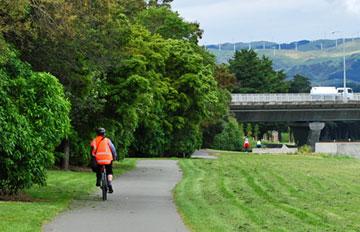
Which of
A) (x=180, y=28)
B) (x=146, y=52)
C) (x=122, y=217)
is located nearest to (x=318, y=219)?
(x=122, y=217)

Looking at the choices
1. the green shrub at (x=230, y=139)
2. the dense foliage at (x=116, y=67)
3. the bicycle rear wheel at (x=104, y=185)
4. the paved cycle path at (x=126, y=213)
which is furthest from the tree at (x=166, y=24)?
the bicycle rear wheel at (x=104, y=185)

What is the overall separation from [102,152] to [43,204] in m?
2.57

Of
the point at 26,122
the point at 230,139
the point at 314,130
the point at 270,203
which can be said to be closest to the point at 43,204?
the point at 26,122

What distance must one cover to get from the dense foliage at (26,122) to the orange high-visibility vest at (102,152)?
43.9 inches

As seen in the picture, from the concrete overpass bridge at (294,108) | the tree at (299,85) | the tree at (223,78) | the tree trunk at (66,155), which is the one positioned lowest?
the tree trunk at (66,155)

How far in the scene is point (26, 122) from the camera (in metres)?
18.1

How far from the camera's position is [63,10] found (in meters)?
19.5

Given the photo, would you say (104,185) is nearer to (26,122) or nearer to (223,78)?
(26,122)

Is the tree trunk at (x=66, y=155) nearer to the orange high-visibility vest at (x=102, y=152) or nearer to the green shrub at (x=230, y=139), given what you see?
the orange high-visibility vest at (x=102, y=152)

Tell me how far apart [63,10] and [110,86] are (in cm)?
1444

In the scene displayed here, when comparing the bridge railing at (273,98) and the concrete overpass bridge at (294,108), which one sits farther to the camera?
the concrete overpass bridge at (294,108)

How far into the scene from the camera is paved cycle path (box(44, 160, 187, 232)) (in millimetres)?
14102

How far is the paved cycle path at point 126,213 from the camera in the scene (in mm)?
14102

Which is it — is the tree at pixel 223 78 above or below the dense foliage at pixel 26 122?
above
